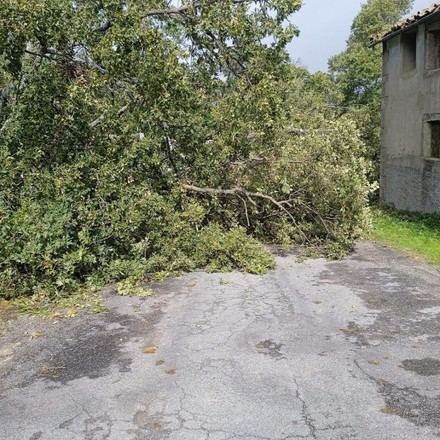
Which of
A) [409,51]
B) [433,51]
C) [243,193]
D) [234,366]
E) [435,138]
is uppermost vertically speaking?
[409,51]

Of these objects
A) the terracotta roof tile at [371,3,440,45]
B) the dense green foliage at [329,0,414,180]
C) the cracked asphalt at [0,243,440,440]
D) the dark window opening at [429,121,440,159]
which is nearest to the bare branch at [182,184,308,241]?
the cracked asphalt at [0,243,440,440]

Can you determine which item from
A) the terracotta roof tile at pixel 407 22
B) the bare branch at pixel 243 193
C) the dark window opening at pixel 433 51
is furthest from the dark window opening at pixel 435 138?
the bare branch at pixel 243 193

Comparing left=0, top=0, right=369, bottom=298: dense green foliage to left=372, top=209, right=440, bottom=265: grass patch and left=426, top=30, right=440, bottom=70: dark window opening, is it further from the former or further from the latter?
left=426, top=30, right=440, bottom=70: dark window opening

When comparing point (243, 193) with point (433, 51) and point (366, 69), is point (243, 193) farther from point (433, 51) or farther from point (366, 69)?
point (366, 69)

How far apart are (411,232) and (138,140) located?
7.07 m

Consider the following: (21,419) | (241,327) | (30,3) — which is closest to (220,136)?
(30,3)

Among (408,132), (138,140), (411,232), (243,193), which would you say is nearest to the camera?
(138,140)

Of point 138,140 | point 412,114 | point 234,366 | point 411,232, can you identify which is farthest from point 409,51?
point 234,366

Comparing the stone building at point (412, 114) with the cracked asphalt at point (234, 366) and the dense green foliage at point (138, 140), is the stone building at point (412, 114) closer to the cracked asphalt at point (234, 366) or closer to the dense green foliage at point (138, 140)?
the dense green foliage at point (138, 140)

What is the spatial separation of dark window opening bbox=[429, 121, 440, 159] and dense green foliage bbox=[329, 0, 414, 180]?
5407 millimetres

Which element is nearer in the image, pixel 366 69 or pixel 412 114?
pixel 412 114

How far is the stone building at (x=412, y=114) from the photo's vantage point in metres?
14.5

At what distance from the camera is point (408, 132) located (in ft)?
51.8

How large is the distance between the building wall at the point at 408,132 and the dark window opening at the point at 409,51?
132mm
